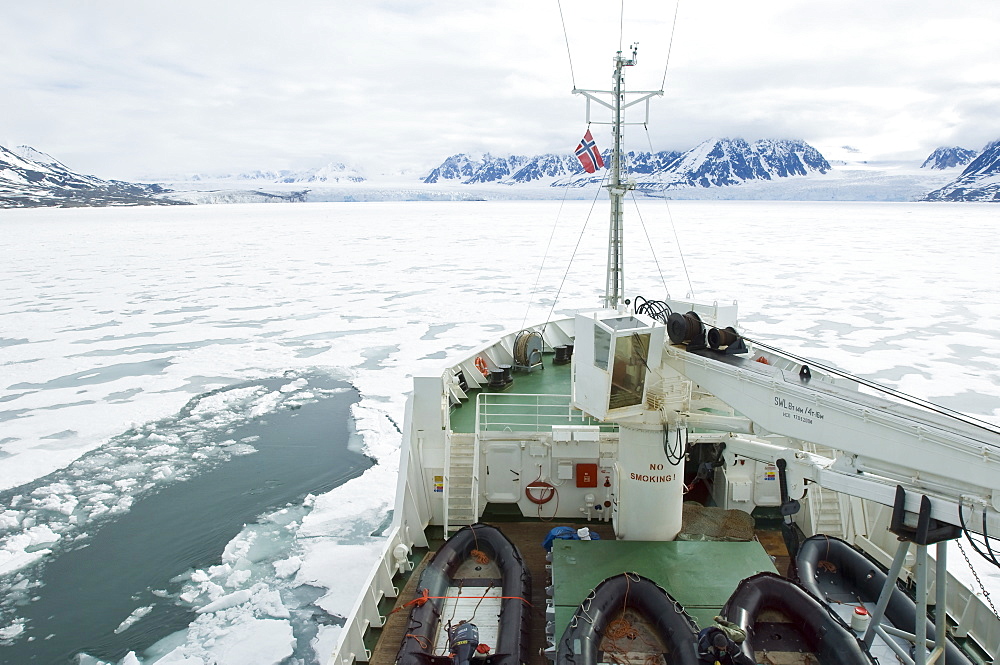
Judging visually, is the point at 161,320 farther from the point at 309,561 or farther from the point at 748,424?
the point at 748,424

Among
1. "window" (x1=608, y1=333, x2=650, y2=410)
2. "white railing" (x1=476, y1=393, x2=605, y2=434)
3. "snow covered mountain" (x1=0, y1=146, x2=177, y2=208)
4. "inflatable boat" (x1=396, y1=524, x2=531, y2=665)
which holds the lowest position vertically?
"inflatable boat" (x1=396, y1=524, x2=531, y2=665)

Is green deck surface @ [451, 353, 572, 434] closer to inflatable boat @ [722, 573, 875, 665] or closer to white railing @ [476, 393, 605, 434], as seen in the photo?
white railing @ [476, 393, 605, 434]

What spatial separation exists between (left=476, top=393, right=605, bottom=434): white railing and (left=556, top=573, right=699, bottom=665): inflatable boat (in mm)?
2422

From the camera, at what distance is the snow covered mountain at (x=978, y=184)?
13250 centimetres

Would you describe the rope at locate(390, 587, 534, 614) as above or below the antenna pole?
below

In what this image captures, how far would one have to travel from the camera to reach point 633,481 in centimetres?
622

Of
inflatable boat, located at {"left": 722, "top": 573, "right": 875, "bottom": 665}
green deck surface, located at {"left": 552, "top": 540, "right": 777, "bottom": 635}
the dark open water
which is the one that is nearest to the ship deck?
green deck surface, located at {"left": 552, "top": 540, "right": 777, "bottom": 635}

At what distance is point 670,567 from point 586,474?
1647 mm

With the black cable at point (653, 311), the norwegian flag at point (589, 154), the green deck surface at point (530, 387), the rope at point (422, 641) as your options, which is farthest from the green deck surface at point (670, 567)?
the norwegian flag at point (589, 154)

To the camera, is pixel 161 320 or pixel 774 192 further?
pixel 774 192

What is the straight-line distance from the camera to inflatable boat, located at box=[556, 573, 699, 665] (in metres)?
4.62

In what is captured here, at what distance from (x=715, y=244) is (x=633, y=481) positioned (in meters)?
43.1

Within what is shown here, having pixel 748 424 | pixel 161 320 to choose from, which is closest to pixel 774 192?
pixel 161 320

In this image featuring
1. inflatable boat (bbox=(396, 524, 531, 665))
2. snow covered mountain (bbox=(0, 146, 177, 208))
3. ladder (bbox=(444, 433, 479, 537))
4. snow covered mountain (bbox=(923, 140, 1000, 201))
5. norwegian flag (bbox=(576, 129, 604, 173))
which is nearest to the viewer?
inflatable boat (bbox=(396, 524, 531, 665))
